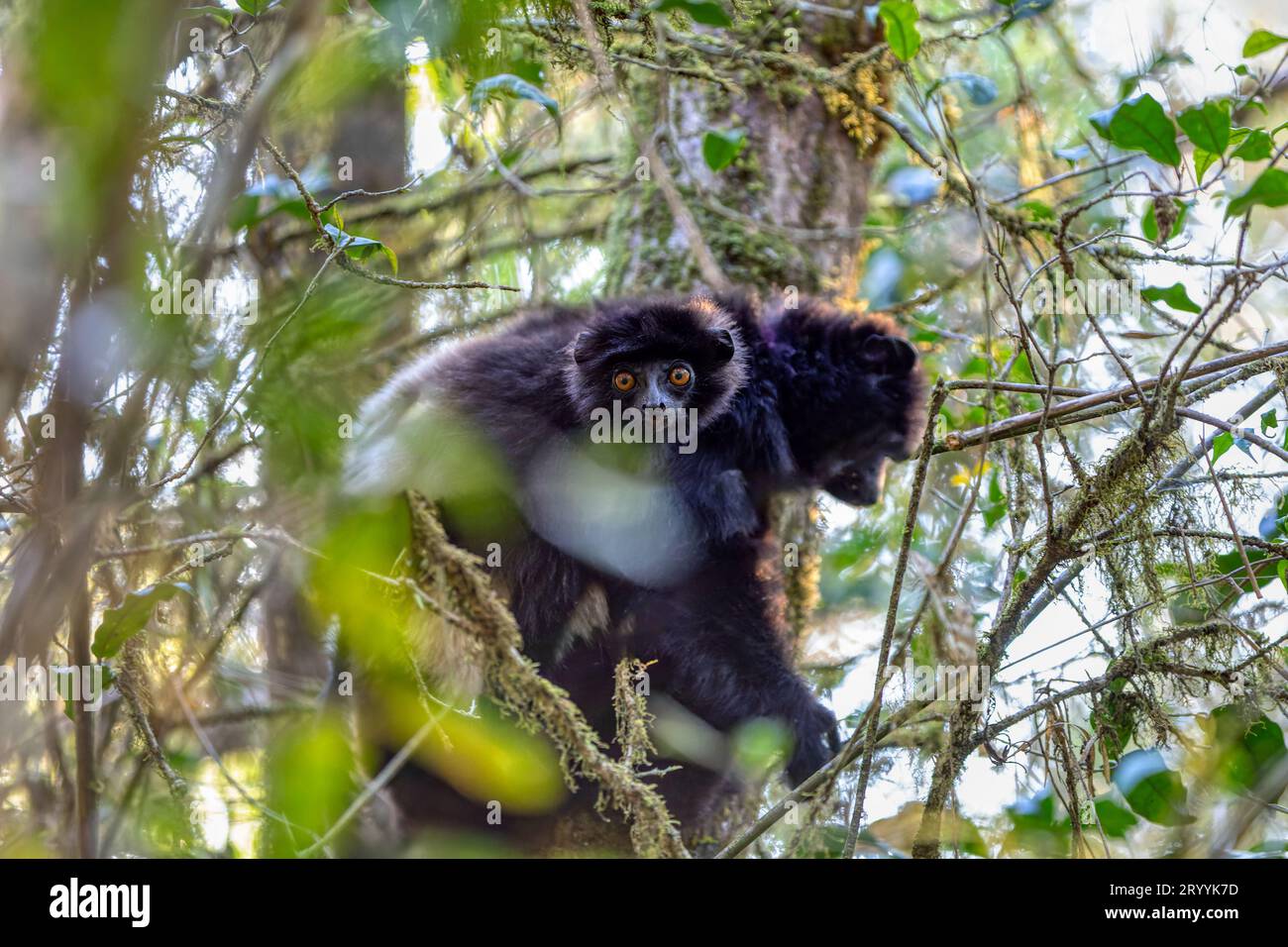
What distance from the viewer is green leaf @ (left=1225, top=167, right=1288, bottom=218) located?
330cm

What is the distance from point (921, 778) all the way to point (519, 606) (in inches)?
82.0

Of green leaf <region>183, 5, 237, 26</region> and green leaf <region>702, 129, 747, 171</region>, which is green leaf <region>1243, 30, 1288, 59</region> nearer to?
green leaf <region>702, 129, 747, 171</region>

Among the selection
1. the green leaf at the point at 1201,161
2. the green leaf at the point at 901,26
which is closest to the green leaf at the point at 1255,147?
the green leaf at the point at 1201,161

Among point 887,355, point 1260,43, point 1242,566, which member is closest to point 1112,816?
point 1242,566

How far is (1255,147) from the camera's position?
3.79 meters

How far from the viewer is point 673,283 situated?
5984 millimetres

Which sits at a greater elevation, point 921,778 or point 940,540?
point 940,540

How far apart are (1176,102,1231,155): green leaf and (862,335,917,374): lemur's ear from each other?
2.35 meters

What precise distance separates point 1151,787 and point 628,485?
267cm

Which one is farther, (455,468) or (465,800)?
(465,800)

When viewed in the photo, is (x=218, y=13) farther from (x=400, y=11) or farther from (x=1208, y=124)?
(x=1208, y=124)
